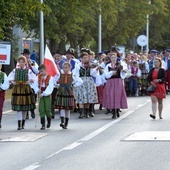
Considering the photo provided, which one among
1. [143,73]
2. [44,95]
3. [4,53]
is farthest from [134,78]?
[44,95]

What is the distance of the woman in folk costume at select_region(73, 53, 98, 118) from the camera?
851 inches

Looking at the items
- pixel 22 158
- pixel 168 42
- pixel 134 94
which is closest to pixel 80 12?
pixel 134 94

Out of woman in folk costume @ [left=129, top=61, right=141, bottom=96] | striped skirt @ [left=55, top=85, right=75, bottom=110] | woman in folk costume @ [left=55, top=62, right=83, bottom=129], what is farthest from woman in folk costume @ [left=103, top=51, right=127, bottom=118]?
woman in folk costume @ [left=129, top=61, right=141, bottom=96]

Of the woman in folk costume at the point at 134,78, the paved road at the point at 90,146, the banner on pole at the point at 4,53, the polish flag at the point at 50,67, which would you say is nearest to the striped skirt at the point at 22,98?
the paved road at the point at 90,146

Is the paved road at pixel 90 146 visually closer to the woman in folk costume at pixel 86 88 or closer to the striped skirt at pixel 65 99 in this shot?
the striped skirt at pixel 65 99

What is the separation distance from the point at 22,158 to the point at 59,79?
5.61 metres

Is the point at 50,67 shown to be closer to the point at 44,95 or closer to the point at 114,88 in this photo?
the point at 44,95

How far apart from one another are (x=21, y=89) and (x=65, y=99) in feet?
3.37

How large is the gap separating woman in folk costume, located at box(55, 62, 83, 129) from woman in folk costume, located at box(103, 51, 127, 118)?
8.24 ft

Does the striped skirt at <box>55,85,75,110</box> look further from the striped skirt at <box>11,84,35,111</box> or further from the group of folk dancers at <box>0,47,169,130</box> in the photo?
the striped skirt at <box>11,84,35,111</box>

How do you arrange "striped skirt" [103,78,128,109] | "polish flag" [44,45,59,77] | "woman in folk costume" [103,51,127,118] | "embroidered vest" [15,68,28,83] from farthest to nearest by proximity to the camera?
"striped skirt" [103,78,128,109]
"woman in folk costume" [103,51,127,118]
"polish flag" [44,45,59,77]
"embroidered vest" [15,68,28,83]

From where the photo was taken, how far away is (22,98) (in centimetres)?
1834

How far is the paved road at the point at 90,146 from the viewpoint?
12.3m

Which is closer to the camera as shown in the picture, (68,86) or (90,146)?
(90,146)
